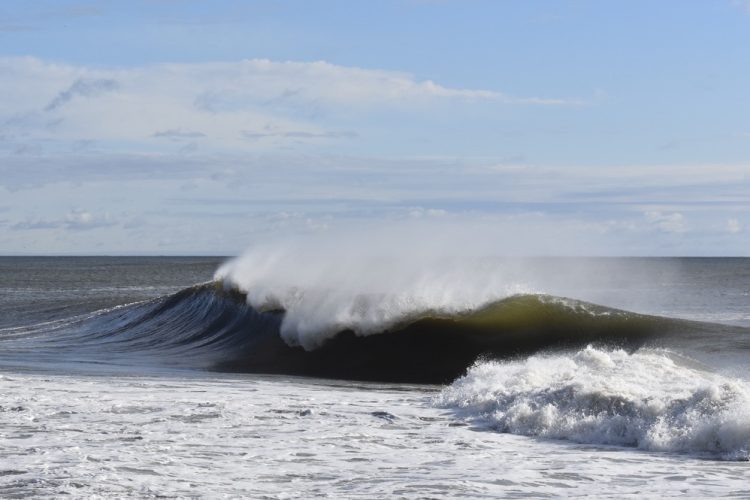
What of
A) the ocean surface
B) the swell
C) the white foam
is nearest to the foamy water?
the ocean surface

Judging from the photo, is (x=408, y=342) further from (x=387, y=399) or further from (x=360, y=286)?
(x=387, y=399)

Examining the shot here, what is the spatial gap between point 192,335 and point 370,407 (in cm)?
1323

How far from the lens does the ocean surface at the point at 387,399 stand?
8.73 metres

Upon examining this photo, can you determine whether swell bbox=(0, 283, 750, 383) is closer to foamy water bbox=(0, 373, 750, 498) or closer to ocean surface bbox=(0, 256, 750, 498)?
ocean surface bbox=(0, 256, 750, 498)

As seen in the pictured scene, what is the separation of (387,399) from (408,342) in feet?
20.6

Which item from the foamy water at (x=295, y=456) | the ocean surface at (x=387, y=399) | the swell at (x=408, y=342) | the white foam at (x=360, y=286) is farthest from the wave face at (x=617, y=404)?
the white foam at (x=360, y=286)

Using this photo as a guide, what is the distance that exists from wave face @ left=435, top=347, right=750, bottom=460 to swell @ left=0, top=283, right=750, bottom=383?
3.84m

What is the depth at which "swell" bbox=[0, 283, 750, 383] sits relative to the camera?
1861 cm

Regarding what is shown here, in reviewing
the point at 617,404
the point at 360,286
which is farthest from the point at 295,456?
the point at 360,286

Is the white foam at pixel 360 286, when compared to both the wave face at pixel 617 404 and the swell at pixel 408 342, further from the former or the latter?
the wave face at pixel 617 404

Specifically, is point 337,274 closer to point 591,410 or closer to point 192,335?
point 192,335

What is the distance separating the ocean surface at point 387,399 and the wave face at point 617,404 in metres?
0.03

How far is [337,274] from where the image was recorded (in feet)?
85.1

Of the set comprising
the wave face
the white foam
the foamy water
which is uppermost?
the white foam
